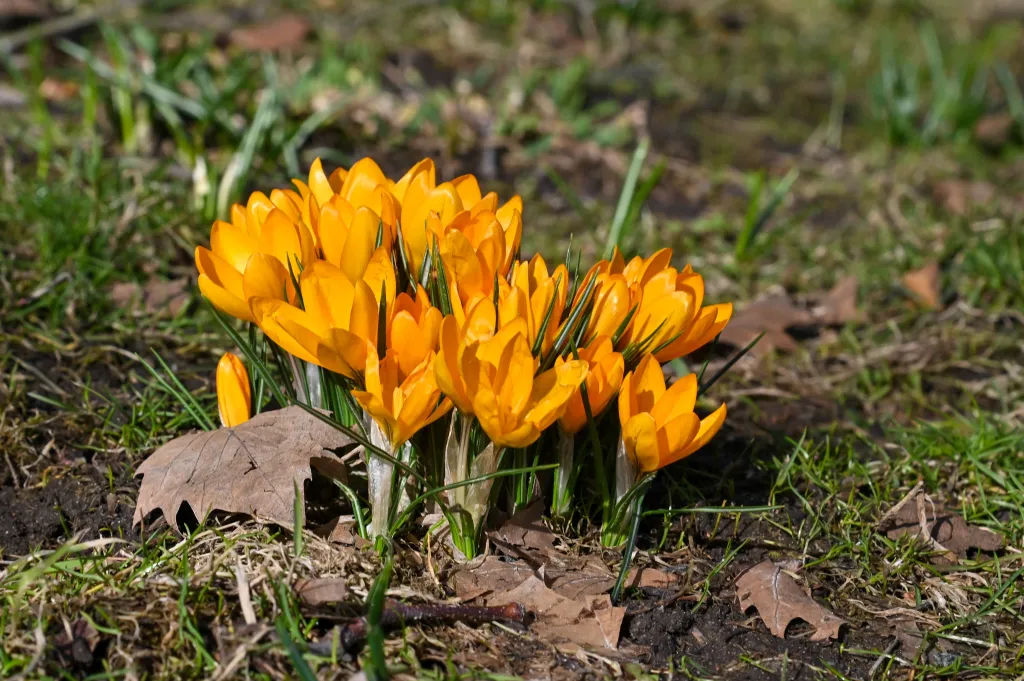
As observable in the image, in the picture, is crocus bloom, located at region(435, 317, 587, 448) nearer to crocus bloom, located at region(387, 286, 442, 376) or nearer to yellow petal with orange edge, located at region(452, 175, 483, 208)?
crocus bloom, located at region(387, 286, 442, 376)

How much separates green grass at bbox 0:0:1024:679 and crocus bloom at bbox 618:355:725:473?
31 cm

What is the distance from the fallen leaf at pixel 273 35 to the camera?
4.43 meters

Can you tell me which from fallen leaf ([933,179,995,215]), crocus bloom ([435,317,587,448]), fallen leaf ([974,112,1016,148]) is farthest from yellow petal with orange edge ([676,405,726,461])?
fallen leaf ([974,112,1016,148])

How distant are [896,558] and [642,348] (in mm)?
740

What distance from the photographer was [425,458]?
1.83m

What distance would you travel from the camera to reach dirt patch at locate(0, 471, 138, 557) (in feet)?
6.45

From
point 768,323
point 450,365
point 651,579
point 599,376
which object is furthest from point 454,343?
point 768,323

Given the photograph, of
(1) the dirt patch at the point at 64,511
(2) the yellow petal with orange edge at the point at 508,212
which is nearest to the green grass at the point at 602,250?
(1) the dirt patch at the point at 64,511

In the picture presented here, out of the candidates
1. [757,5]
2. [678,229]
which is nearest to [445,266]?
[678,229]

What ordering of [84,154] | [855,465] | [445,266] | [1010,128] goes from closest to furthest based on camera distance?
[445,266] < [855,465] < [84,154] < [1010,128]

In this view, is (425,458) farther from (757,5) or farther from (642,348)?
(757,5)

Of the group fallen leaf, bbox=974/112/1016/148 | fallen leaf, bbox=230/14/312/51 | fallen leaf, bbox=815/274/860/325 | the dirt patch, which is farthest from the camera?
fallen leaf, bbox=230/14/312/51

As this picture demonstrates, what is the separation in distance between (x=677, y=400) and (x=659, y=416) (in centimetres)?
4

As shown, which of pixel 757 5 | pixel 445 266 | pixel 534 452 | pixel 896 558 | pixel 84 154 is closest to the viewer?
pixel 445 266
